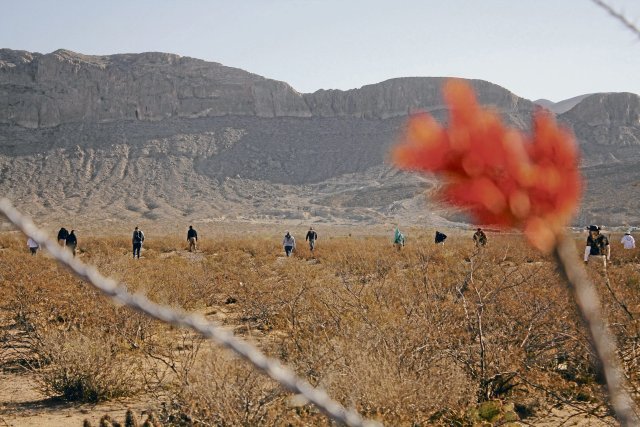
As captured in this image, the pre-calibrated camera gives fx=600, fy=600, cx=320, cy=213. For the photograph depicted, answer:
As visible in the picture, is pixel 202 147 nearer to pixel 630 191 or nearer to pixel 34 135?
pixel 34 135

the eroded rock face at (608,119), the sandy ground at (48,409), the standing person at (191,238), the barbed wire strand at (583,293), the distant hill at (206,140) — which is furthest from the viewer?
the eroded rock face at (608,119)

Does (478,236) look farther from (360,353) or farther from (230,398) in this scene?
(230,398)

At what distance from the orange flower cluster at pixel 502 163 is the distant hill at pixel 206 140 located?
61.2 m

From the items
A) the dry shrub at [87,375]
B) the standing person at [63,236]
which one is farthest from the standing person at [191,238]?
the dry shrub at [87,375]

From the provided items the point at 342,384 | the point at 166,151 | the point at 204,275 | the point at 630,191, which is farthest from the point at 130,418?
the point at 166,151

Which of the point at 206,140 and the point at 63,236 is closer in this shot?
the point at 63,236

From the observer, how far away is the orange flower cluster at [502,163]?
0.61 m

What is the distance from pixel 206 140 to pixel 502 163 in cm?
8872

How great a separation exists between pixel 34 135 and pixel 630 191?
2957 inches

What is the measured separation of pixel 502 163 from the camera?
24.5 inches

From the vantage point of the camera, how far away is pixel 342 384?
5117mm

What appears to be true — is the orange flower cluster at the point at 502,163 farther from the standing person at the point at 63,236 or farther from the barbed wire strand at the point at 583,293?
the standing person at the point at 63,236

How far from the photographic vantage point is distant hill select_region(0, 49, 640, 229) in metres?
70.4

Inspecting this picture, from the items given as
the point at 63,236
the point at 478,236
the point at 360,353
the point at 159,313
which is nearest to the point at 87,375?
the point at 360,353
